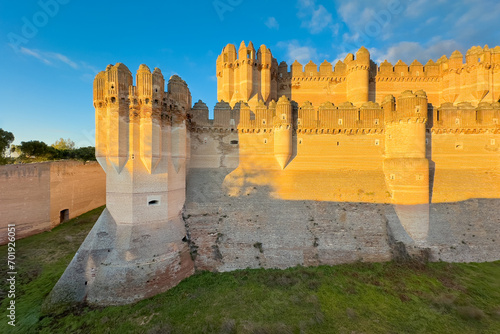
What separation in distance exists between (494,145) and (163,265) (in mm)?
22038

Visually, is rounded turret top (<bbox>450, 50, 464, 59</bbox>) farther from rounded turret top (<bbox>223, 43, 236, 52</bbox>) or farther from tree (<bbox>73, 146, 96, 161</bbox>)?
tree (<bbox>73, 146, 96, 161</bbox>)

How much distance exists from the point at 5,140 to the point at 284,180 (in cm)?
3585

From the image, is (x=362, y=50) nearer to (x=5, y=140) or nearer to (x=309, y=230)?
(x=309, y=230)

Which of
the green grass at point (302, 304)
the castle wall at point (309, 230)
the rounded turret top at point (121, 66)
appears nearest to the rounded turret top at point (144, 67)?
the rounded turret top at point (121, 66)

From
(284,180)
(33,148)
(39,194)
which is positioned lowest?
(39,194)

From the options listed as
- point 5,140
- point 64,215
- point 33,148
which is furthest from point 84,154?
point 64,215

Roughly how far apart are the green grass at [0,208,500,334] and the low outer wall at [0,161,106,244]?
5.61m

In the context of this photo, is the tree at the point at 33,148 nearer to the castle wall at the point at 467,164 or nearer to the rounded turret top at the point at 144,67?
the rounded turret top at the point at 144,67

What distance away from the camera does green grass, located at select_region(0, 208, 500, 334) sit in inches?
311

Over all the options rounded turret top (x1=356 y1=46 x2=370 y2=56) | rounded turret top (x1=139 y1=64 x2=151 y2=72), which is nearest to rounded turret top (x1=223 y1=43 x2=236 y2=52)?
rounded turret top (x1=139 y1=64 x2=151 y2=72)

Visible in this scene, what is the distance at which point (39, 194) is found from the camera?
51.6 ft

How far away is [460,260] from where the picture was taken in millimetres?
11344

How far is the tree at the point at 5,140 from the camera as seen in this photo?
23592 millimetres

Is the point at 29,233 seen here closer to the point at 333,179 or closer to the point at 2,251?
the point at 2,251
